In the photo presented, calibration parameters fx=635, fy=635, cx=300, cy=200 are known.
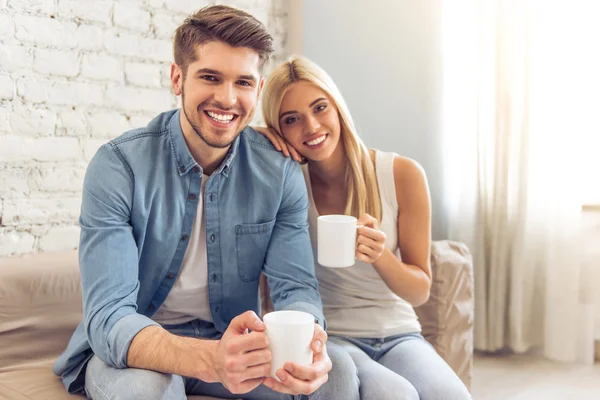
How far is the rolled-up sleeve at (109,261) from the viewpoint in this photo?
1346 mm

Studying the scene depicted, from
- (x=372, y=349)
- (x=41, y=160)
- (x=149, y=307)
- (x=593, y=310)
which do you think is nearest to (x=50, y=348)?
(x=149, y=307)

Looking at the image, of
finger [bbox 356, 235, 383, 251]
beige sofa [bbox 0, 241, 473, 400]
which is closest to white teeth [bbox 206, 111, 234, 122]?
finger [bbox 356, 235, 383, 251]

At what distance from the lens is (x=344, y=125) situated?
1.84 metres

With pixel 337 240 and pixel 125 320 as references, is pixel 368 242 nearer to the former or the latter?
pixel 337 240

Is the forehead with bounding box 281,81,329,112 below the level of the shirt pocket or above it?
above

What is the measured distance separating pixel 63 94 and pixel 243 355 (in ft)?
4.52

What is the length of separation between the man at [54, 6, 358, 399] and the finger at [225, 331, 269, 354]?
0.10 m

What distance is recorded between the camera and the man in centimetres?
135

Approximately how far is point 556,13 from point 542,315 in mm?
1273

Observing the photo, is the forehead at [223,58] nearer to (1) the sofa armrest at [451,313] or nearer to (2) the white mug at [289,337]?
(2) the white mug at [289,337]

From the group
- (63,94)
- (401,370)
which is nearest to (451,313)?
(401,370)

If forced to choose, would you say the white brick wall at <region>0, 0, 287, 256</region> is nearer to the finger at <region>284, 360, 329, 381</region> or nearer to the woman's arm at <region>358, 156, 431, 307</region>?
the woman's arm at <region>358, 156, 431, 307</region>

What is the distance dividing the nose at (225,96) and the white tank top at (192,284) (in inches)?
8.7

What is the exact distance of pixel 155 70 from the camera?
7.95 feet
